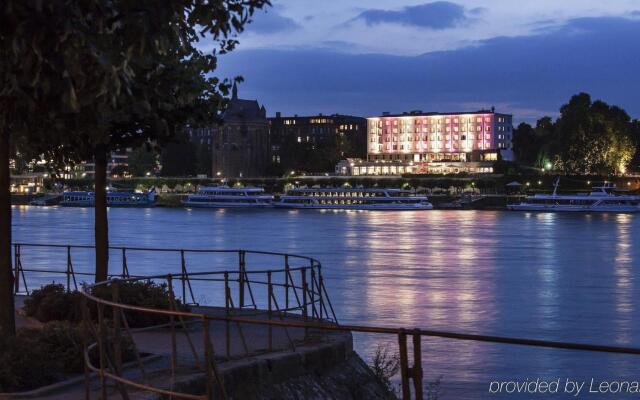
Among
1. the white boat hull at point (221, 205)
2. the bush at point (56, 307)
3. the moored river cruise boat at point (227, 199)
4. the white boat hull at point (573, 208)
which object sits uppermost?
the bush at point (56, 307)

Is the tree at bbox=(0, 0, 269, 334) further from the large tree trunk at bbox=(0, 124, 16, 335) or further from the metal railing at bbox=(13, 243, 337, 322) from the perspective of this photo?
the metal railing at bbox=(13, 243, 337, 322)

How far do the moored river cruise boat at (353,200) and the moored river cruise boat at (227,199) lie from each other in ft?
10.4

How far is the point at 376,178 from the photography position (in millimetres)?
194500

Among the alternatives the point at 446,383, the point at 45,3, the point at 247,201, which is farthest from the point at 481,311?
the point at 247,201

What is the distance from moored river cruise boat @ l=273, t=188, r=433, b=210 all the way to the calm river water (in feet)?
205

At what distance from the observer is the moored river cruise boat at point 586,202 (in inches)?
6093

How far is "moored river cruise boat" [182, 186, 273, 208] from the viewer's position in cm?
16975

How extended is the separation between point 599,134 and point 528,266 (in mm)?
104499

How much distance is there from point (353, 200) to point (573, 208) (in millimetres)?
37821

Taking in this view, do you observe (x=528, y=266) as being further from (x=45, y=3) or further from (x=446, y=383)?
(x=45, y=3)

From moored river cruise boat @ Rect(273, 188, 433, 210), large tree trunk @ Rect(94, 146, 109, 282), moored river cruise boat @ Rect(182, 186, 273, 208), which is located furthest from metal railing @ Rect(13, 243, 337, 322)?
moored river cruise boat @ Rect(182, 186, 273, 208)

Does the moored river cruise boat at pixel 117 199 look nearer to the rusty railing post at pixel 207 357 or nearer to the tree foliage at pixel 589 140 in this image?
the tree foliage at pixel 589 140

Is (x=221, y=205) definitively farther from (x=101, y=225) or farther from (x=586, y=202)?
(x=101, y=225)

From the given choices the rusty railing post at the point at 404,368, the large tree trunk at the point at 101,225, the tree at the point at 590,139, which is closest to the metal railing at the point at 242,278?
the large tree trunk at the point at 101,225
